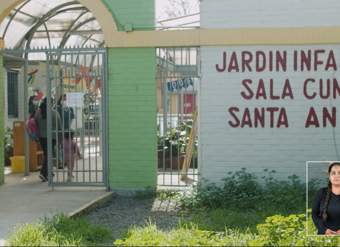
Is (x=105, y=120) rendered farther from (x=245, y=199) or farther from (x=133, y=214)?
(x=245, y=199)

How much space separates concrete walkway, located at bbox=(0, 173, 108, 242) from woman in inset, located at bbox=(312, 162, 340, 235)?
153 inches

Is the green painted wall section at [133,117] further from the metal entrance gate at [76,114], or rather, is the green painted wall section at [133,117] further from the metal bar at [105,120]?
the metal entrance gate at [76,114]

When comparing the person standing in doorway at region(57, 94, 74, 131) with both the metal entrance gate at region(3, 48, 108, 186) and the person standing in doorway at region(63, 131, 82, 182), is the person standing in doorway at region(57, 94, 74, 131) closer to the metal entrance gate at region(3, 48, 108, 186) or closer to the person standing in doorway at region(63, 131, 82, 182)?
the metal entrance gate at region(3, 48, 108, 186)

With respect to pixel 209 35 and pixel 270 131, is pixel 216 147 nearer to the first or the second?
pixel 270 131

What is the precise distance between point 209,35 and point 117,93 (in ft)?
6.27

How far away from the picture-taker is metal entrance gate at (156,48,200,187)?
10.8 metres

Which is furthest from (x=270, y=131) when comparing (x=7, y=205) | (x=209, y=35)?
(x=7, y=205)

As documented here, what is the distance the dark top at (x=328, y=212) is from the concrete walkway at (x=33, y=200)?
12.7ft

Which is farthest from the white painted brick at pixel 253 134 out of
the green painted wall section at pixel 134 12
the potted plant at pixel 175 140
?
the green painted wall section at pixel 134 12

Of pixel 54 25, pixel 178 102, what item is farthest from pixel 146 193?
pixel 54 25

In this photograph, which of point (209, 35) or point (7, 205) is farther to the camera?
point (209, 35)

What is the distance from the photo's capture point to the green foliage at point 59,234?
652 cm

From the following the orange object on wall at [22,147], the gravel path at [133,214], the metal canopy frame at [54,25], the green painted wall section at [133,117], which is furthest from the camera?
the orange object on wall at [22,147]

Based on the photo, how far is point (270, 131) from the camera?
1038 cm
